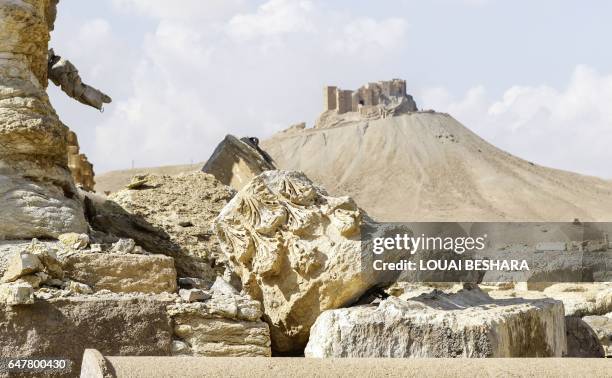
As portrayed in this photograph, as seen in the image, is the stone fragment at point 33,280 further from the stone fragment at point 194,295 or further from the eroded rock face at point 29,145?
the eroded rock face at point 29,145

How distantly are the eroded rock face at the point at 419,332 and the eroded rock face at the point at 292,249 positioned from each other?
52cm

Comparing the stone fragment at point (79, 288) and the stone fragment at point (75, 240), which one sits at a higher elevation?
the stone fragment at point (75, 240)

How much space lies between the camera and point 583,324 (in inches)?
332

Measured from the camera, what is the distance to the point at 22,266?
671 cm

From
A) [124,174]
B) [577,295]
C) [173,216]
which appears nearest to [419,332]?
[577,295]

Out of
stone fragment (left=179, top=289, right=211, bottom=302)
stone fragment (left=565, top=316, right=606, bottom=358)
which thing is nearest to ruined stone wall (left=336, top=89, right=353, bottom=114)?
stone fragment (left=565, top=316, right=606, bottom=358)

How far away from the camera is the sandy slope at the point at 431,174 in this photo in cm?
7381

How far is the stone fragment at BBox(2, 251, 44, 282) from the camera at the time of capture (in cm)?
672

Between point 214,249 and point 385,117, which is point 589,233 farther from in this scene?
point 385,117

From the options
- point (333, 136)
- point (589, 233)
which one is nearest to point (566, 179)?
point (333, 136)

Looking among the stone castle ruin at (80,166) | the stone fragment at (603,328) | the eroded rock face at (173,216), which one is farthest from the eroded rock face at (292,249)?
the stone castle ruin at (80,166)

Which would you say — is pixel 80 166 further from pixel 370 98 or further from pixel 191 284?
pixel 370 98

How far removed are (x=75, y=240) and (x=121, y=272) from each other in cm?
52

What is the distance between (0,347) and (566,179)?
85.5 m
